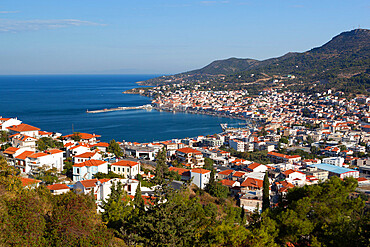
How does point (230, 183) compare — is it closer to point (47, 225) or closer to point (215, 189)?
point (215, 189)

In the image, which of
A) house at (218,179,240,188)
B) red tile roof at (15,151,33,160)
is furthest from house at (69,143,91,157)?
house at (218,179,240,188)

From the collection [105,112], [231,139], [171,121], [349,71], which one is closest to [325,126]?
[231,139]

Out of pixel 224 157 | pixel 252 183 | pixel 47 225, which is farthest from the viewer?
pixel 224 157

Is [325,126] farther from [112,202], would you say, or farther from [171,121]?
[112,202]

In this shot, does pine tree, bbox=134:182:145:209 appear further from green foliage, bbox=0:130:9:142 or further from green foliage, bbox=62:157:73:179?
green foliage, bbox=0:130:9:142

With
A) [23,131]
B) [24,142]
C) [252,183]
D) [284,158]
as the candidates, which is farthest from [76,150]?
[284,158]

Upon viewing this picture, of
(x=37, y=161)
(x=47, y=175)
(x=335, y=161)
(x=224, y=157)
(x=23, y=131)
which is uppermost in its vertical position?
(x=23, y=131)
